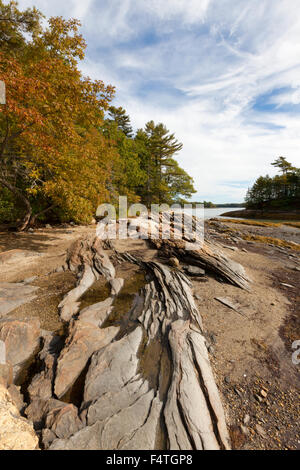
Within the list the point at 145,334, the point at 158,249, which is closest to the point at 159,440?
the point at 145,334

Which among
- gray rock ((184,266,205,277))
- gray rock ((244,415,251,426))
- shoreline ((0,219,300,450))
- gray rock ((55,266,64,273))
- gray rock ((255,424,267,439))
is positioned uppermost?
gray rock ((55,266,64,273))

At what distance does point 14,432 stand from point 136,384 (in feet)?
5.18

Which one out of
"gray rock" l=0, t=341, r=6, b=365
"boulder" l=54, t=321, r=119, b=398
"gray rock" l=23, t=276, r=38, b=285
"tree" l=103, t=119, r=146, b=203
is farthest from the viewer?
"tree" l=103, t=119, r=146, b=203

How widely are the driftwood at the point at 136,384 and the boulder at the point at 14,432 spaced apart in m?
0.19

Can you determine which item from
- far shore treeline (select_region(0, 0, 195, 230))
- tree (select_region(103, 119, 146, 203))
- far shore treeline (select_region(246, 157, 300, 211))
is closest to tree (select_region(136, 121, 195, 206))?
tree (select_region(103, 119, 146, 203))

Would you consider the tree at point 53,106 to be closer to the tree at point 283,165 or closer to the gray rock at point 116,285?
the gray rock at point 116,285

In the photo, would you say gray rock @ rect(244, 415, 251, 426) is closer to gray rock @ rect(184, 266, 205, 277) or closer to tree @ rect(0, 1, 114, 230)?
gray rock @ rect(184, 266, 205, 277)

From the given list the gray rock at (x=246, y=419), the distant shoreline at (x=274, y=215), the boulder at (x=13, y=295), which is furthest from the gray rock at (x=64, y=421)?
the distant shoreline at (x=274, y=215)

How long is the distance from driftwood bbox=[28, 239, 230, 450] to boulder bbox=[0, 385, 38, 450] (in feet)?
0.63

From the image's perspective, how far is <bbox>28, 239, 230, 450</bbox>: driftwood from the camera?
2217 millimetres

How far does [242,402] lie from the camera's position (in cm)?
279

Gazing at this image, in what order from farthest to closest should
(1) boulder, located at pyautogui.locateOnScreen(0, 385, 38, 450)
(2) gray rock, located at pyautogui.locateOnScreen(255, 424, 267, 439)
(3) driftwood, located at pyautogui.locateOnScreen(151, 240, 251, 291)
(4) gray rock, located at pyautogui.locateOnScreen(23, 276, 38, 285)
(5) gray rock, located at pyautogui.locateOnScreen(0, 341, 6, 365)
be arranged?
(3) driftwood, located at pyautogui.locateOnScreen(151, 240, 251, 291), (4) gray rock, located at pyautogui.locateOnScreen(23, 276, 38, 285), (5) gray rock, located at pyautogui.locateOnScreen(0, 341, 6, 365), (2) gray rock, located at pyautogui.locateOnScreen(255, 424, 267, 439), (1) boulder, located at pyautogui.locateOnScreen(0, 385, 38, 450)

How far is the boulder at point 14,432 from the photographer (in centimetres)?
189
